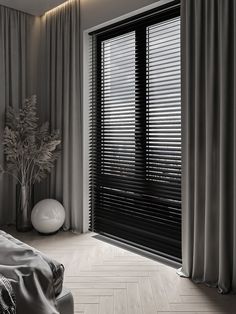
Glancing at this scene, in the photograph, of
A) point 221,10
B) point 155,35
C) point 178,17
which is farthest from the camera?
point 155,35

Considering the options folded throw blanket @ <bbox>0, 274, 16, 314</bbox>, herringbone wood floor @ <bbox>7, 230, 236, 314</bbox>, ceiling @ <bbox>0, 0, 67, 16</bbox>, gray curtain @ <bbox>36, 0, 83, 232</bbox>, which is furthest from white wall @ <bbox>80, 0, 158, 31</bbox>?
folded throw blanket @ <bbox>0, 274, 16, 314</bbox>

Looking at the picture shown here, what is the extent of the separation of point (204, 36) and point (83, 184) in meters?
2.02

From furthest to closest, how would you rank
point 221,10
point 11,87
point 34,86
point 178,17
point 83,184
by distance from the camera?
point 34,86
point 11,87
point 83,184
point 178,17
point 221,10

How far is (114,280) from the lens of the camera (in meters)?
2.38

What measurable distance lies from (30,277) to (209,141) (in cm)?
158

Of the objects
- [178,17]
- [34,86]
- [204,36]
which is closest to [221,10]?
[204,36]

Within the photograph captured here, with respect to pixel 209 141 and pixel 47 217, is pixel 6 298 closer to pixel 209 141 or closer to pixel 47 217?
pixel 209 141

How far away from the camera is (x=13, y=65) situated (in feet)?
12.2

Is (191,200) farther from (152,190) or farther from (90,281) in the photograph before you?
(90,281)

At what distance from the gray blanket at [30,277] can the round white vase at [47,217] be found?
1.74 metres

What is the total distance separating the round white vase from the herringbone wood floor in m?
0.26

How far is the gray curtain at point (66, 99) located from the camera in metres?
3.49

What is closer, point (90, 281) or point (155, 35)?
point (90, 281)

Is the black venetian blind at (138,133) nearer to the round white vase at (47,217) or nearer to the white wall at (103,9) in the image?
the white wall at (103,9)
